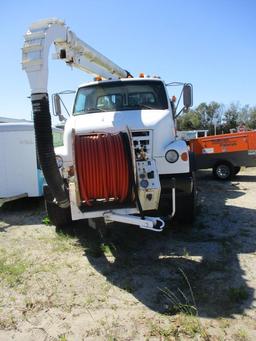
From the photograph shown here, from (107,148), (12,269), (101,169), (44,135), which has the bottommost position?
(12,269)

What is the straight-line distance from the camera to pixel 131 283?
13.5 ft

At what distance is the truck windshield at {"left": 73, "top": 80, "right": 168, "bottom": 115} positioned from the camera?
6105mm

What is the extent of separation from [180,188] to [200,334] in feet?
7.93

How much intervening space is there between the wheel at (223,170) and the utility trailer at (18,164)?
241 inches

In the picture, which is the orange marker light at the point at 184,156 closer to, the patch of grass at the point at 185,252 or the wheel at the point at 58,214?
the patch of grass at the point at 185,252

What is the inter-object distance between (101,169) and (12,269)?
1.75 m

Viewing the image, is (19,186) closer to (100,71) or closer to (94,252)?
(100,71)

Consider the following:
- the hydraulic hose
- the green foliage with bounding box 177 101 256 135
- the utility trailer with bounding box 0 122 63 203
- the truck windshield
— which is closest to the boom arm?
the hydraulic hose

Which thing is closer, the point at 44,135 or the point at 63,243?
the point at 44,135

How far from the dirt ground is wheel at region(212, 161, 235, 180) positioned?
5.31m

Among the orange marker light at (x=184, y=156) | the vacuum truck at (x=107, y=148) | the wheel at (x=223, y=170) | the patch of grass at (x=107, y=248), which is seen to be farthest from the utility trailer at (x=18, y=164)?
the wheel at (x=223, y=170)

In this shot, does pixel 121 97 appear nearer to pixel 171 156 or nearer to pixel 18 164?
pixel 171 156

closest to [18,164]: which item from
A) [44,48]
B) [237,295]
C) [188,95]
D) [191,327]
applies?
[188,95]

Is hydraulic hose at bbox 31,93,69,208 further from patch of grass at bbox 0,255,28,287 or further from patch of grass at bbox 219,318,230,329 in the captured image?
patch of grass at bbox 219,318,230,329
